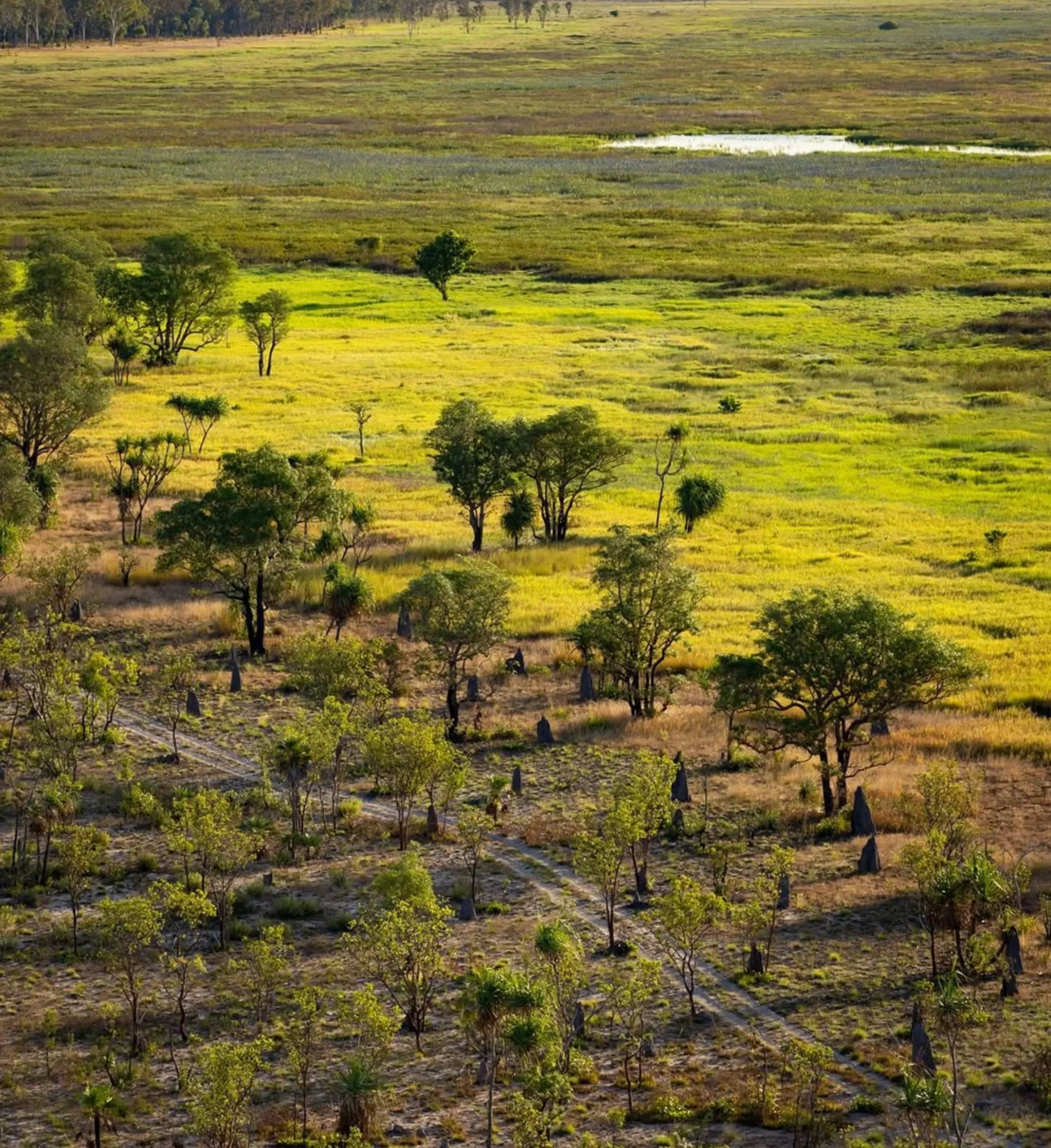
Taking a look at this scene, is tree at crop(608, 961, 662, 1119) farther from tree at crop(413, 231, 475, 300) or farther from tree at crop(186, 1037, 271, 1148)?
tree at crop(413, 231, 475, 300)

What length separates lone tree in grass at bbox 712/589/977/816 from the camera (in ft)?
121

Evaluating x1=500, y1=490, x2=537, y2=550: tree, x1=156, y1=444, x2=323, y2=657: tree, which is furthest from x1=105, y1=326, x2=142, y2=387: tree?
x1=156, y1=444, x2=323, y2=657: tree

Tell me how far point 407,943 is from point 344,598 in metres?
21.6

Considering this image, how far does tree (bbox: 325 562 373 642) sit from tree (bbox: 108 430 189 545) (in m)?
9.67

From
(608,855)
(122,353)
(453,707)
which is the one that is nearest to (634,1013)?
(608,855)

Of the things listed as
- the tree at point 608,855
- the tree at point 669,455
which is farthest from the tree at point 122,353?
the tree at point 608,855

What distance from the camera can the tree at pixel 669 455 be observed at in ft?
212

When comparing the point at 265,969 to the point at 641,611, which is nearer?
the point at 265,969

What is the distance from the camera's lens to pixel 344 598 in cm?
4784

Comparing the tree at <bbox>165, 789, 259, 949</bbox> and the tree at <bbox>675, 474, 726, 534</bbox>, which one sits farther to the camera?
the tree at <bbox>675, 474, 726, 534</bbox>

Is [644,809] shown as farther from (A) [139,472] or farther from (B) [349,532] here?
(A) [139,472]

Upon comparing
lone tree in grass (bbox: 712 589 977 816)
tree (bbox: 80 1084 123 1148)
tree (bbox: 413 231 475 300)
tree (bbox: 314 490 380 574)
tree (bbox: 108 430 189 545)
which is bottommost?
tree (bbox: 80 1084 123 1148)

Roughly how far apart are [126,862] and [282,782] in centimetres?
506

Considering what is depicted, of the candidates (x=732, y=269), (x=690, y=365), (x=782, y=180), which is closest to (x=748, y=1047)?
(x=690, y=365)
